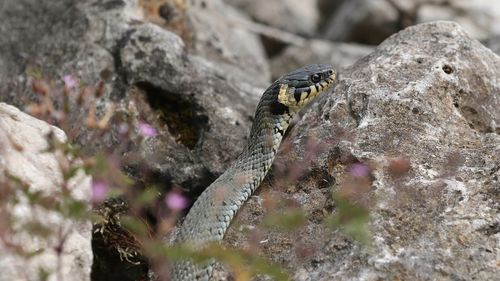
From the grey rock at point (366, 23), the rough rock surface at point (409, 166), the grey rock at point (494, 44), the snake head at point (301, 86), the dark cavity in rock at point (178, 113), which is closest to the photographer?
the rough rock surface at point (409, 166)

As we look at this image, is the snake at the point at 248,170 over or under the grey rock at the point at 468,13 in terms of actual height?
over

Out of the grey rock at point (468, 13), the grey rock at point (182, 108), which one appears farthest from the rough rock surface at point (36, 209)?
the grey rock at point (468, 13)

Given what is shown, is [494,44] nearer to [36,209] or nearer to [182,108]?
[182,108]

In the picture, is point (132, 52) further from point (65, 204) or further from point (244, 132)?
point (65, 204)

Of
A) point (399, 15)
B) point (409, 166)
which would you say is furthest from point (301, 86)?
point (399, 15)

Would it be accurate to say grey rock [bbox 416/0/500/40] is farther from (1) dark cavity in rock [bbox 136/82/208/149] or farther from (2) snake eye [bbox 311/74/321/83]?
(1) dark cavity in rock [bbox 136/82/208/149]

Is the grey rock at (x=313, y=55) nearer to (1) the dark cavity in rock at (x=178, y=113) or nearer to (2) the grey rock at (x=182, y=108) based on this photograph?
(2) the grey rock at (x=182, y=108)

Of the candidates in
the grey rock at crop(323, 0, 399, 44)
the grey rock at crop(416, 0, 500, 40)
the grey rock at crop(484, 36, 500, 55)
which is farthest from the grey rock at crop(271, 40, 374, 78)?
the grey rock at crop(484, 36, 500, 55)
